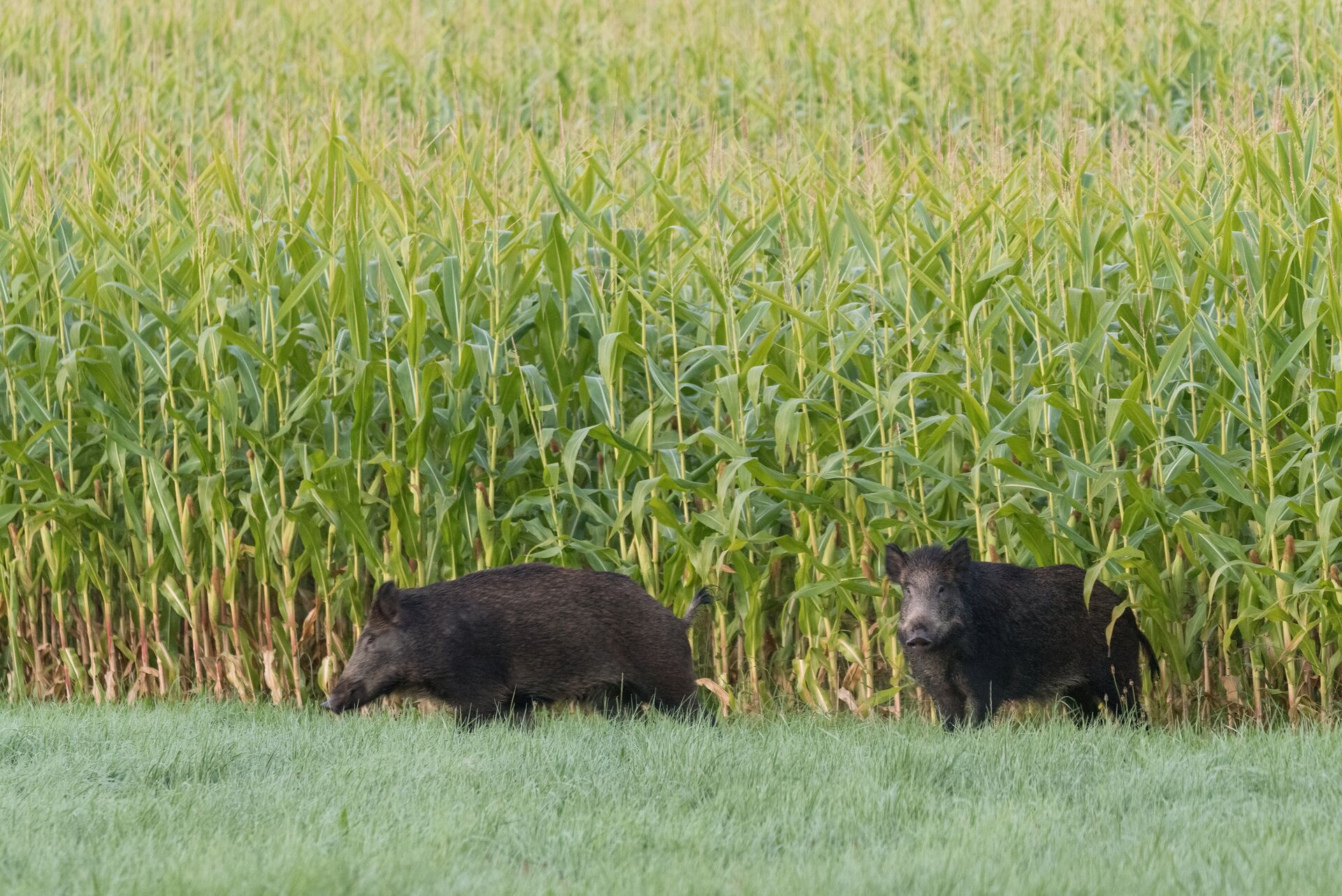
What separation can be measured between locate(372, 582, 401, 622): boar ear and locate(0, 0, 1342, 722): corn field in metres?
0.70

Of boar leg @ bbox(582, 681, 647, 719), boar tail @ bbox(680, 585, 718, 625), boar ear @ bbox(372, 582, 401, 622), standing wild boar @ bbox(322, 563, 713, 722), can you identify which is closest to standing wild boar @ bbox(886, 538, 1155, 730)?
boar tail @ bbox(680, 585, 718, 625)

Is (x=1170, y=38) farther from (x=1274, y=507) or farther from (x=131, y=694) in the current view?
(x=131, y=694)

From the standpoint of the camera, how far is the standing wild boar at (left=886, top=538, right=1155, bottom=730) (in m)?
5.50

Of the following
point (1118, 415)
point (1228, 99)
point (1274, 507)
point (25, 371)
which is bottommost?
point (1274, 507)

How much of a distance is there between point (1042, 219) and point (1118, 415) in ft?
3.52

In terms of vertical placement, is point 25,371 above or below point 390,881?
above

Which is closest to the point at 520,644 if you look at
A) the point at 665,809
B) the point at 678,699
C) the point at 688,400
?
the point at 678,699

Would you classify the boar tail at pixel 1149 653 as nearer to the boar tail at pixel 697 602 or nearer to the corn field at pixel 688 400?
the corn field at pixel 688 400

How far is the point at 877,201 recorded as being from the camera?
6438 millimetres

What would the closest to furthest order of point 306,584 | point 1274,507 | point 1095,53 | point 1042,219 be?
point 1274,507
point 1042,219
point 306,584
point 1095,53

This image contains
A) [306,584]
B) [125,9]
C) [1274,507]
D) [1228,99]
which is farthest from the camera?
[125,9]

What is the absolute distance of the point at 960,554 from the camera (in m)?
5.50

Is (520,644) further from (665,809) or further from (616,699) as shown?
(665,809)

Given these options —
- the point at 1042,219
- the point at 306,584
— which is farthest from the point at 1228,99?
the point at 306,584
